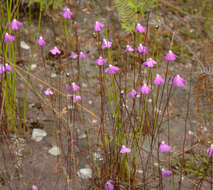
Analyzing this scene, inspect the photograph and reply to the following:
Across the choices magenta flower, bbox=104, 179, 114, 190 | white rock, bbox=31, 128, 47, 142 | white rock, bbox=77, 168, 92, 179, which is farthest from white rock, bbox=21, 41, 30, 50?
magenta flower, bbox=104, 179, 114, 190

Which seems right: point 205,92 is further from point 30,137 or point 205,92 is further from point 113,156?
point 30,137

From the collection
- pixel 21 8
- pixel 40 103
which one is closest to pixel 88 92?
pixel 40 103

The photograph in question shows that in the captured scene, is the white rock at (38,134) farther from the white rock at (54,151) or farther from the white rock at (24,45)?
the white rock at (24,45)

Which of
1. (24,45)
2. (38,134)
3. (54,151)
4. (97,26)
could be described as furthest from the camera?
(24,45)

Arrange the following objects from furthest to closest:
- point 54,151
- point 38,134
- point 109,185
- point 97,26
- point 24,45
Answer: point 24,45 < point 38,134 < point 54,151 < point 97,26 < point 109,185

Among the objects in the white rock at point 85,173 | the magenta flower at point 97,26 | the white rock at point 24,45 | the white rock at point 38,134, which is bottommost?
the white rock at point 85,173

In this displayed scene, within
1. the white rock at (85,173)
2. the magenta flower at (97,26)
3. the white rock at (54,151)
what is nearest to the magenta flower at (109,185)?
the white rock at (85,173)

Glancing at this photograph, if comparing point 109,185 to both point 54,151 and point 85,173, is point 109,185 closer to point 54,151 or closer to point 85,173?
point 85,173

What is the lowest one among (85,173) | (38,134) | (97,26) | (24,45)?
(85,173)

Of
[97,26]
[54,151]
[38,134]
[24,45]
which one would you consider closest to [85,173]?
[54,151]
